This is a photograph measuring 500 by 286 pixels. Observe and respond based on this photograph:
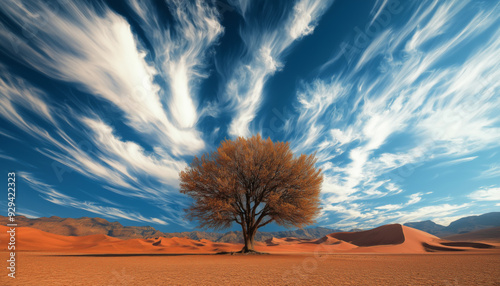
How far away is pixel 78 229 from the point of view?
14950 centimetres

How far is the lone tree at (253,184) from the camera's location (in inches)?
804

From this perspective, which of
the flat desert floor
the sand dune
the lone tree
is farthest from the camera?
the sand dune

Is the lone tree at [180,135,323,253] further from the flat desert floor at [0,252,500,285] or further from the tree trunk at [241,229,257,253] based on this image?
the flat desert floor at [0,252,500,285]

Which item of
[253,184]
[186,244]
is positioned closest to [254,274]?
[253,184]

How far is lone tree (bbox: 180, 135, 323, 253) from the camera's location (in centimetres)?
2042

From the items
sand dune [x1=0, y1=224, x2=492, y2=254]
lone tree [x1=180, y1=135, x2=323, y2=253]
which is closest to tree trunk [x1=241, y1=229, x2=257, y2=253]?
lone tree [x1=180, y1=135, x2=323, y2=253]

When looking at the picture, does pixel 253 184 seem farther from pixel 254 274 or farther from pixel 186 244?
pixel 186 244

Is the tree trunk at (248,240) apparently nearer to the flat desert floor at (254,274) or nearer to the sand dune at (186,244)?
the sand dune at (186,244)

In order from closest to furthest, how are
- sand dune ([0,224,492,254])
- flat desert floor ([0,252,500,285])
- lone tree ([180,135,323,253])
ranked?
1. flat desert floor ([0,252,500,285])
2. lone tree ([180,135,323,253])
3. sand dune ([0,224,492,254])

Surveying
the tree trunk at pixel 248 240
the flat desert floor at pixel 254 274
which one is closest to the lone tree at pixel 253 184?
the tree trunk at pixel 248 240

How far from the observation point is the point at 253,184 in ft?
71.2

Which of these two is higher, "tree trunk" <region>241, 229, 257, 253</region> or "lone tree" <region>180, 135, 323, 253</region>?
"lone tree" <region>180, 135, 323, 253</region>

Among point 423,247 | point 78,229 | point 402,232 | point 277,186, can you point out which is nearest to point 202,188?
point 277,186

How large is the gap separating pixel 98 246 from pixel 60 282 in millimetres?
35692
